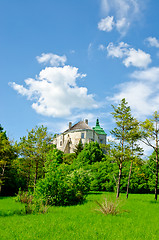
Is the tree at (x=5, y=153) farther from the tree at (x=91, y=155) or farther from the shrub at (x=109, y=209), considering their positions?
the shrub at (x=109, y=209)

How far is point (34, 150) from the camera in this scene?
2314cm

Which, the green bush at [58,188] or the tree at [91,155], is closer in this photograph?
the green bush at [58,188]

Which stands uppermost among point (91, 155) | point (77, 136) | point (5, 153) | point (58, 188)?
point (77, 136)

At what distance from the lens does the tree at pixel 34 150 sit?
76.0 feet

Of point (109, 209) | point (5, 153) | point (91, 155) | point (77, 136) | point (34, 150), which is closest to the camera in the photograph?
point (109, 209)

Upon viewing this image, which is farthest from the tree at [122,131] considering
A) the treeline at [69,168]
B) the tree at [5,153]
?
the tree at [5,153]

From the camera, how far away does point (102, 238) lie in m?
6.78

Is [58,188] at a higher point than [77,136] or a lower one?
lower

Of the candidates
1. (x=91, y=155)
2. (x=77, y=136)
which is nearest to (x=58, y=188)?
(x=91, y=155)

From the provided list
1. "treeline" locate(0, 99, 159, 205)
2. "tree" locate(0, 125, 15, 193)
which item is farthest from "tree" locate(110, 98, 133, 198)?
"tree" locate(0, 125, 15, 193)

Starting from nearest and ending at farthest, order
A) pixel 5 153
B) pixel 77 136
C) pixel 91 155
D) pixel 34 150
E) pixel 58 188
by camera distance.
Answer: pixel 58 188 → pixel 34 150 → pixel 5 153 → pixel 91 155 → pixel 77 136

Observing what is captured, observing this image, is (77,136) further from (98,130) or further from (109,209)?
(109,209)

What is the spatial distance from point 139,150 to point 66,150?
47468mm

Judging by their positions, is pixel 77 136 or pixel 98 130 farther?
pixel 98 130
